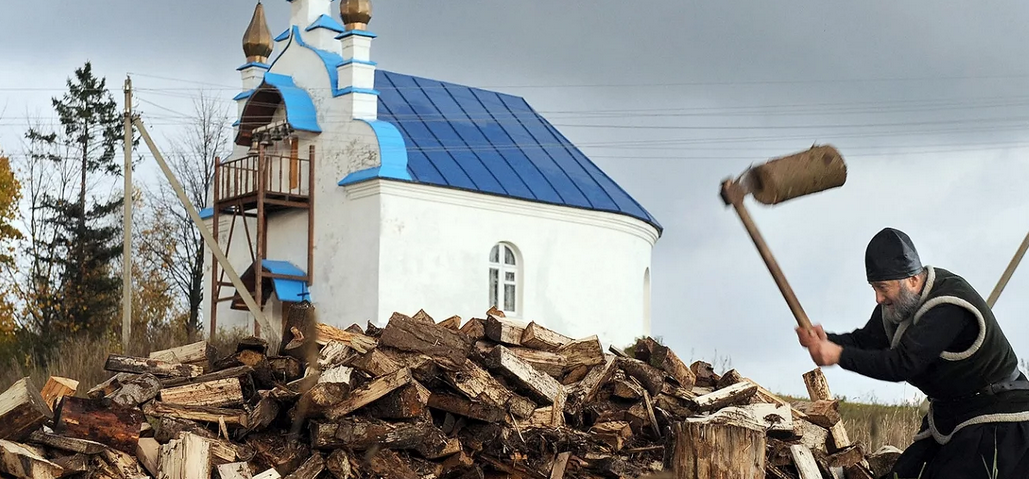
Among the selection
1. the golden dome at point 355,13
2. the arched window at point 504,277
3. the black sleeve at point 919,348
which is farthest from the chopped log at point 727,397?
the golden dome at point 355,13

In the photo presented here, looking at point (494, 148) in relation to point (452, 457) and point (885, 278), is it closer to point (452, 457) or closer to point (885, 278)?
point (452, 457)

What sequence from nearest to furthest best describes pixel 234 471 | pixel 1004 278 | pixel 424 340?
Answer: pixel 234 471, pixel 424 340, pixel 1004 278

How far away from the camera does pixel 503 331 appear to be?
979 cm

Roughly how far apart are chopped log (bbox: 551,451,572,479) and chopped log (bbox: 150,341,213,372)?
255 cm

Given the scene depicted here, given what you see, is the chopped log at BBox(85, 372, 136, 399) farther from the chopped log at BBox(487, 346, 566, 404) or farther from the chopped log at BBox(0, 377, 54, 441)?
the chopped log at BBox(487, 346, 566, 404)

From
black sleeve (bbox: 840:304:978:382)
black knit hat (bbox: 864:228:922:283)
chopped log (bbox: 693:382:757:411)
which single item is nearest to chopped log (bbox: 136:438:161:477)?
chopped log (bbox: 693:382:757:411)

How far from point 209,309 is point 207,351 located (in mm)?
17452

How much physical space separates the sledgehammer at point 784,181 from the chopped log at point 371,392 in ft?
9.74

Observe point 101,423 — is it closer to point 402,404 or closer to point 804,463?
point 402,404

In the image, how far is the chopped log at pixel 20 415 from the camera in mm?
8336

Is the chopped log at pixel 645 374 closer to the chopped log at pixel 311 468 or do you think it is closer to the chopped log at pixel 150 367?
the chopped log at pixel 311 468

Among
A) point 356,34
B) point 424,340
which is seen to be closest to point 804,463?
point 424,340

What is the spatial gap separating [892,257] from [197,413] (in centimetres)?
500

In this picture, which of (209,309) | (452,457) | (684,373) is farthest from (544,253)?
(452,457)
